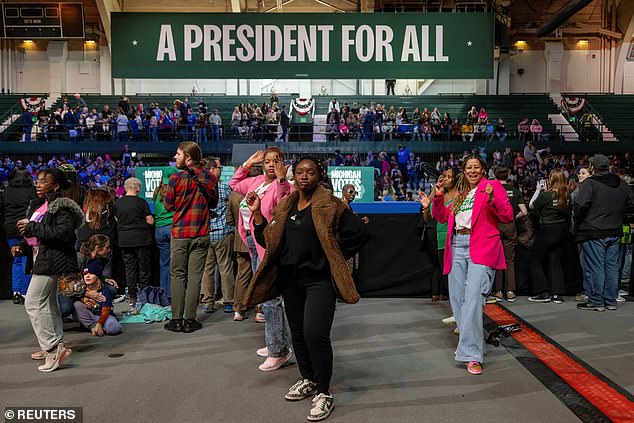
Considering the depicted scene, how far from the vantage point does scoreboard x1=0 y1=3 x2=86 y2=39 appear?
2648 cm

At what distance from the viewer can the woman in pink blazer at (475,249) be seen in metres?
5.39

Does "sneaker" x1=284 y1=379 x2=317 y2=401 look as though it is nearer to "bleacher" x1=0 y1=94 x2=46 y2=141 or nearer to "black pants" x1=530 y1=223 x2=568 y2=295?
"black pants" x1=530 y1=223 x2=568 y2=295

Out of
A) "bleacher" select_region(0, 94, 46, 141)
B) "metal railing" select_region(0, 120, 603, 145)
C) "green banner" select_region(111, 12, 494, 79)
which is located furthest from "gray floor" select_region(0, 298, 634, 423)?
"bleacher" select_region(0, 94, 46, 141)

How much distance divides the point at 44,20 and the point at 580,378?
26.5 m

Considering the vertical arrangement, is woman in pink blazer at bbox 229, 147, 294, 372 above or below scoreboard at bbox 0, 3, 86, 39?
below

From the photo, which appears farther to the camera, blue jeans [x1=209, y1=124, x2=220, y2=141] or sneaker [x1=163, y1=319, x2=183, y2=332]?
blue jeans [x1=209, y1=124, x2=220, y2=141]

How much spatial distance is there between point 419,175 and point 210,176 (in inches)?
622

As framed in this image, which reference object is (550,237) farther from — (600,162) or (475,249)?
(475,249)

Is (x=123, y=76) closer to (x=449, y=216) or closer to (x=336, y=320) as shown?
(x=336, y=320)

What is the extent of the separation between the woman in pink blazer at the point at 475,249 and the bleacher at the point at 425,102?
23.9 metres

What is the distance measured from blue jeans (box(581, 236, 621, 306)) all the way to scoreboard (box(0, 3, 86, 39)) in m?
23.9

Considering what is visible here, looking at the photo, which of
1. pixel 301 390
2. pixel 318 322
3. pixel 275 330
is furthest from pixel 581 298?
pixel 318 322

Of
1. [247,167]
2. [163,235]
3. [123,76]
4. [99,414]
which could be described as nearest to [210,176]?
[247,167]

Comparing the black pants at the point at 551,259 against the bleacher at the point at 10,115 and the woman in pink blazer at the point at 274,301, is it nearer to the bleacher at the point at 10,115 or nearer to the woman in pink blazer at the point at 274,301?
the woman in pink blazer at the point at 274,301
